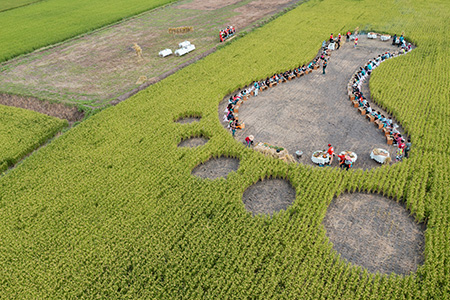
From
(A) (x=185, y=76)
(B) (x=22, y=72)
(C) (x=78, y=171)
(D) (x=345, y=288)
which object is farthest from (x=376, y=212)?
(B) (x=22, y=72)

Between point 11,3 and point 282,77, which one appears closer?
point 282,77

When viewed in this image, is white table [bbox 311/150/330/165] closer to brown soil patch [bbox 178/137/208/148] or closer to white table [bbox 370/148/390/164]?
white table [bbox 370/148/390/164]

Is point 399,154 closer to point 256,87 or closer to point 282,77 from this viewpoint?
point 256,87

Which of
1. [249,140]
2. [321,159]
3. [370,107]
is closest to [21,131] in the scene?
[249,140]

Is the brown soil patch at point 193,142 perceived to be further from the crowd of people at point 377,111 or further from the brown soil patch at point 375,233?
the crowd of people at point 377,111

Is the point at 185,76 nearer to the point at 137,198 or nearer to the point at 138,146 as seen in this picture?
the point at 138,146

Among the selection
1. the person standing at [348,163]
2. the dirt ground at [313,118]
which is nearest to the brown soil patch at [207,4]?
the dirt ground at [313,118]
